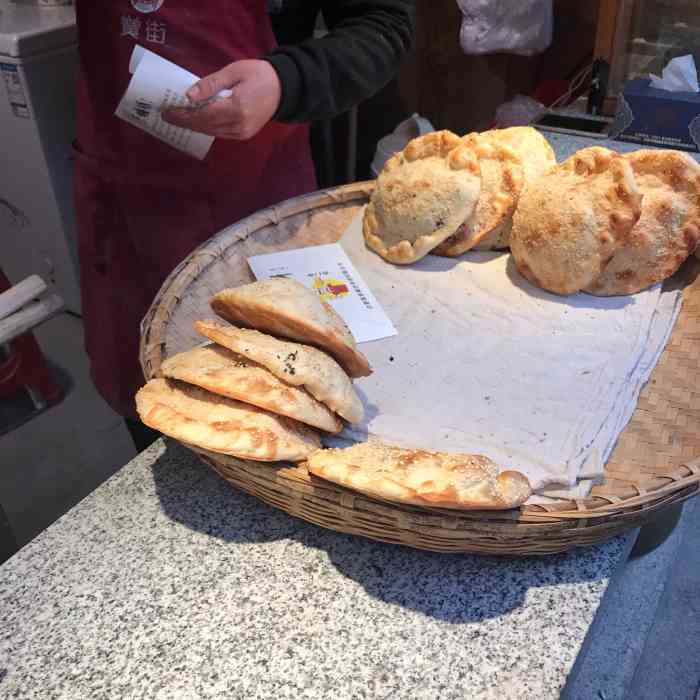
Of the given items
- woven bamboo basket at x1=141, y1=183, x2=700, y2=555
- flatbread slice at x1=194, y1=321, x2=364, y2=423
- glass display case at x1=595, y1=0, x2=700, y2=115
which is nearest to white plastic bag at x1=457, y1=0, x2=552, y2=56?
glass display case at x1=595, y1=0, x2=700, y2=115

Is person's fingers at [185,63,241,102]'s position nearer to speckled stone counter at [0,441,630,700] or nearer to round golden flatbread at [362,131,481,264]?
round golden flatbread at [362,131,481,264]

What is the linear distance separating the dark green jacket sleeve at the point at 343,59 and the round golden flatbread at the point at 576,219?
376 millimetres

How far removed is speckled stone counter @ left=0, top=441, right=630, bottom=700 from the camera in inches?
30.5

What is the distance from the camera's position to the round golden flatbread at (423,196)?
53.4 inches

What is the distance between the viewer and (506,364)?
1.22m

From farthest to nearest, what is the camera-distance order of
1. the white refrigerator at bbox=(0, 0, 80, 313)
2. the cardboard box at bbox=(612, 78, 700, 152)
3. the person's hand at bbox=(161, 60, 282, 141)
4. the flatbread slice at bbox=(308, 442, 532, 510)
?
the white refrigerator at bbox=(0, 0, 80, 313), the cardboard box at bbox=(612, 78, 700, 152), the person's hand at bbox=(161, 60, 282, 141), the flatbread slice at bbox=(308, 442, 532, 510)

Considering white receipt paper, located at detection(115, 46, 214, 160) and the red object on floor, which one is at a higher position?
white receipt paper, located at detection(115, 46, 214, 160)

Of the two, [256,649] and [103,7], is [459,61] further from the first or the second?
[256,649]

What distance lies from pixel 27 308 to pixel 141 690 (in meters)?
0.89

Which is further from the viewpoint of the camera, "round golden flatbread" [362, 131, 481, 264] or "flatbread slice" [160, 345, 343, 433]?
"round golden flatbread" [362, 131, 481, 264]

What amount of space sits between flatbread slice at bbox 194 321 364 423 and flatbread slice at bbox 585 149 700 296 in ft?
2.18

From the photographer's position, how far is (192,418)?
2.82 ft

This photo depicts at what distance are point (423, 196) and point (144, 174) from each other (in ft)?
1.80

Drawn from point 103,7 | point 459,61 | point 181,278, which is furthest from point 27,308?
point 459,61
